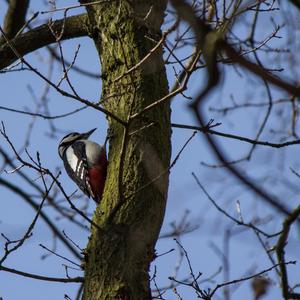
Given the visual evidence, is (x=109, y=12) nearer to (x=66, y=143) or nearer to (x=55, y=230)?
(x=55, y=230)

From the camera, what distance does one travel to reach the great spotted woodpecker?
518cm

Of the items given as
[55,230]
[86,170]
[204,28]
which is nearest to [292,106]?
[86,170]

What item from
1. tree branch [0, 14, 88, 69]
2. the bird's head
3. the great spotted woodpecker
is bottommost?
tree branch [0, 14, 88, 69]

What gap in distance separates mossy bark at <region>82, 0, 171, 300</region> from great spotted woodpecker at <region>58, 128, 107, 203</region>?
1418mm

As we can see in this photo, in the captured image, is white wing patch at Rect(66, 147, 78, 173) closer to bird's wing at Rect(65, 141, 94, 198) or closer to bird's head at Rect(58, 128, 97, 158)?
bird's wing at Rect(65, 141, 94, 198)

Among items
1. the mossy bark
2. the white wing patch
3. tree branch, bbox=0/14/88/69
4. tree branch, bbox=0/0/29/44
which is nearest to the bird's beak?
the white wing patch

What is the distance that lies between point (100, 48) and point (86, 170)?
1724 millimetres

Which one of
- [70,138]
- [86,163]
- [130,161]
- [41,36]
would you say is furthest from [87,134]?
[130,161]

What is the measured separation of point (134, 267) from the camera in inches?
123

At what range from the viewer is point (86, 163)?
542cm

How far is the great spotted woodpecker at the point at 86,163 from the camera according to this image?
5180 millimetres

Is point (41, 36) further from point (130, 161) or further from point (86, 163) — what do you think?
point (86, 163)

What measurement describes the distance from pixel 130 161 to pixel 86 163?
6.83 ft

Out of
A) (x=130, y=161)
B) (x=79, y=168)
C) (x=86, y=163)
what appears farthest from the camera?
(x=79, y=168)
